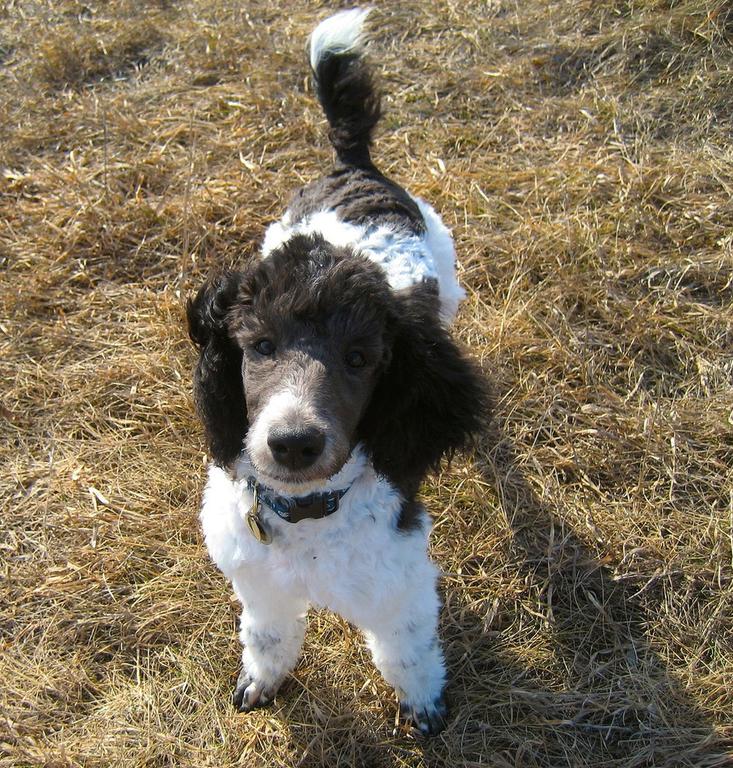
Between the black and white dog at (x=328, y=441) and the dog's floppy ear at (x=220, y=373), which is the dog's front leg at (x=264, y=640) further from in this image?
the dog's floppy ear at (x=220, y=373)

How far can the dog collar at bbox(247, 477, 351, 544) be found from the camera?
227cm

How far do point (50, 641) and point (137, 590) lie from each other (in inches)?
14.7

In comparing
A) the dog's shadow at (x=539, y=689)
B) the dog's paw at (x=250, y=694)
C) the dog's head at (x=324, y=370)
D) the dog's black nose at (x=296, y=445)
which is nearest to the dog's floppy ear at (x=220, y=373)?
the dog's head at (x=324, y=370)

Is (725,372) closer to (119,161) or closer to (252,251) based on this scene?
(252,251)

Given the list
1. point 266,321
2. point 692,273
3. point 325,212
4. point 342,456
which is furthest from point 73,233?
point 692,273

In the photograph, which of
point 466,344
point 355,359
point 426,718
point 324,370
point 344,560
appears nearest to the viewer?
point 324,370

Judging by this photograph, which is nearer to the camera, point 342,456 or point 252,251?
point 342,456

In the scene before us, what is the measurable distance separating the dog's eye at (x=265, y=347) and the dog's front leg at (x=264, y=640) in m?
0.78

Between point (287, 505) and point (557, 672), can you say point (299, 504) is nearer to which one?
point (287, 505)

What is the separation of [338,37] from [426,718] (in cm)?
277

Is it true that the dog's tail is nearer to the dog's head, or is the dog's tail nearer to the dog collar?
the dog's head

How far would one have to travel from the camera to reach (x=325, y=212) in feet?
10.5

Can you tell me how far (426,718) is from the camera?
2.77m

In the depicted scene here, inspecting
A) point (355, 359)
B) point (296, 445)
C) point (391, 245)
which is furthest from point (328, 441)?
point (391, 245)
